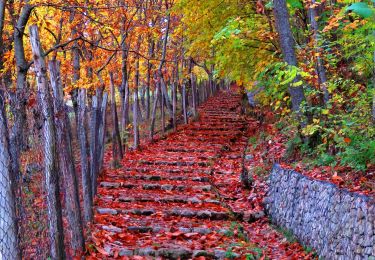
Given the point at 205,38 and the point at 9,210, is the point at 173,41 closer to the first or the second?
the point at 205,38

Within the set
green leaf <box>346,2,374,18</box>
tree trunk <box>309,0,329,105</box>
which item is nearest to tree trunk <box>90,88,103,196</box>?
tree trunk <box>309,0,329,105</box>

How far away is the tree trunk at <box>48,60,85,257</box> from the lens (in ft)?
16.9

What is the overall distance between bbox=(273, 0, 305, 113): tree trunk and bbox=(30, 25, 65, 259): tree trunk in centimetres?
534

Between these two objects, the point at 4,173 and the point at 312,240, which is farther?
the point at 312,240

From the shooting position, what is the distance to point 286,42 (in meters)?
8.85

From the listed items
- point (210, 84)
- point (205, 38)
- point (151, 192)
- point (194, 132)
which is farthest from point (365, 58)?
point (210, 84)

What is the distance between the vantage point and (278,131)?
508 inches

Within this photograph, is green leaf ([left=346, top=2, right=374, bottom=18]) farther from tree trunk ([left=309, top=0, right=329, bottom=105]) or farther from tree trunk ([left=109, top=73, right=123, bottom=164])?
tree trunk ([left=109, top=73, right=123, bottom=164])

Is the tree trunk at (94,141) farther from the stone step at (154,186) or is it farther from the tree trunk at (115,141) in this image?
the tree trunk at (115,141)

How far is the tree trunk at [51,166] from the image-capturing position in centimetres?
462

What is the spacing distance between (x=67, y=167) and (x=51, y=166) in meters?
0.77

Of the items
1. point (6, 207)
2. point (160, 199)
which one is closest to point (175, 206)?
point (160, 199)

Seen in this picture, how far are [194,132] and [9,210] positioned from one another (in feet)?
46.3

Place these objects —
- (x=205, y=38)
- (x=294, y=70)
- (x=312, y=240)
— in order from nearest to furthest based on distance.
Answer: (x=312, y=240)
(x=294, y=70)
(x=205, y=38)
